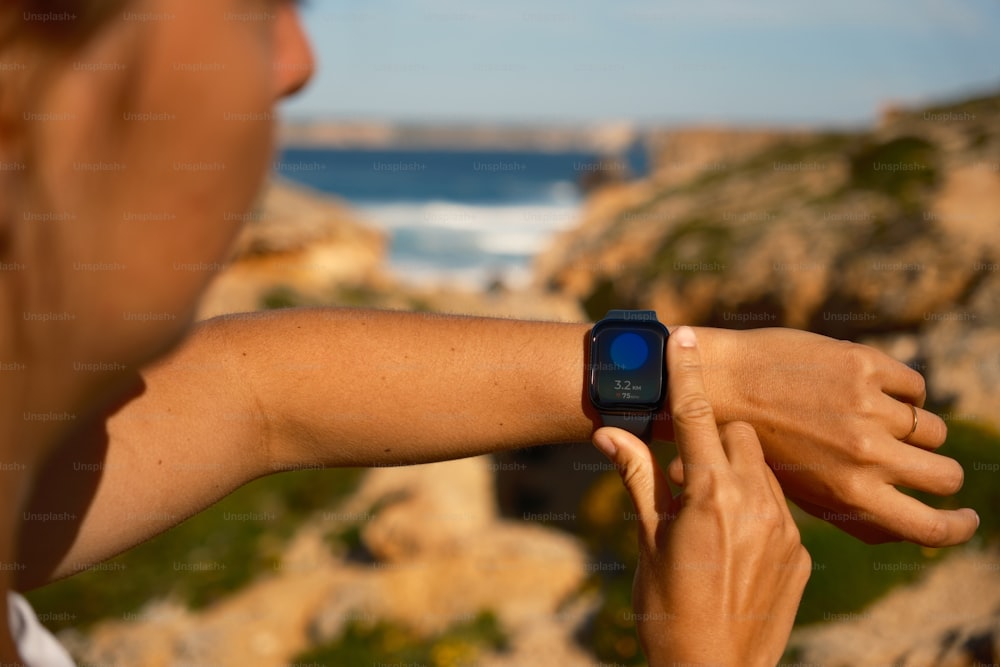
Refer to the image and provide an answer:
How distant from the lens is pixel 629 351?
1738 millimetres

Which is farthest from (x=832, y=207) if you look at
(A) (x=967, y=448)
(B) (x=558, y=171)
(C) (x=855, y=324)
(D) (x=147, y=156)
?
(B) (x=558, y=171)

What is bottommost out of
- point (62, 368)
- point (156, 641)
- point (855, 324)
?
point (156, 641)

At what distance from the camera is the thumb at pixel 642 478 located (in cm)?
151

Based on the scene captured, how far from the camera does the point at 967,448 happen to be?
14.3ft

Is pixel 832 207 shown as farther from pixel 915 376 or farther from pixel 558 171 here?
pixel 558 171

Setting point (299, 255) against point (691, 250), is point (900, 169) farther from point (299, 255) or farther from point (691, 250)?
point (299, 255)

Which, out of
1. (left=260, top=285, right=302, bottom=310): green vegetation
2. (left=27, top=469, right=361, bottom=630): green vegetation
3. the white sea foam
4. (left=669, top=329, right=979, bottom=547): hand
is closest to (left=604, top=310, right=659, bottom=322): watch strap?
(left=669, top=329, right=979, bottom=547): hand

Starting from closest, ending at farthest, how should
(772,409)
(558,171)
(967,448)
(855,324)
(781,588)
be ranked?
1. (781,588)
2. (772,409)
3. (967,448)
4. (855,324)
5. (558,171)

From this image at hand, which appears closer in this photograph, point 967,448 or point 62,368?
point 62,368

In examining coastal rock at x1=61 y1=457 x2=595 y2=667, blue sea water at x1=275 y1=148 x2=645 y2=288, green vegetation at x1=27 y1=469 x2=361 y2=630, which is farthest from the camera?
blue sea water at x1=275 y1=148 x2=645 y2=288

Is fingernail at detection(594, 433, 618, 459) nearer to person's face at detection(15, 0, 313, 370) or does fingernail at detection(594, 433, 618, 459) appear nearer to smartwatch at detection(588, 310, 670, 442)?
smartwatch at detection(588, 310, 670, 442)

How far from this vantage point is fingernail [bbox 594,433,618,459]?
166 cm

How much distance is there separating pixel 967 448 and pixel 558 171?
94.6 meters

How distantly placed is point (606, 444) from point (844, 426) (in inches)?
17.8
